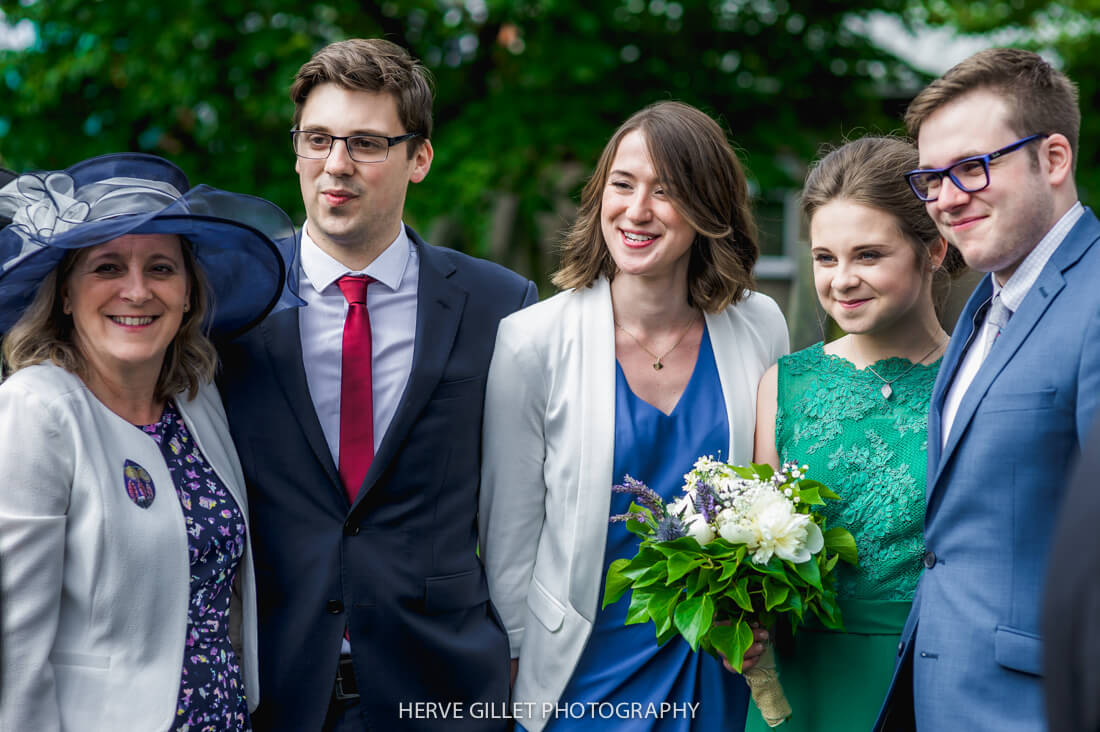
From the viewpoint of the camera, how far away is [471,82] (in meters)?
12.2

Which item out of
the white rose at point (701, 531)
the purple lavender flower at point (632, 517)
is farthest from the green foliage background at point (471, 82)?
the white rose at point (701, 531)

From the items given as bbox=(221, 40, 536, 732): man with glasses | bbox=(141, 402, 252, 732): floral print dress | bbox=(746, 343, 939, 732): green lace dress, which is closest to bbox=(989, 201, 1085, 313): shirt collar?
bbox=(746, 343, 939, 732): green lace dress

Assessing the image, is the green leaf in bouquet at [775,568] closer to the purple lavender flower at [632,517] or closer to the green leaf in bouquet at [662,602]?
the green leaf in bouquet at [662,602]

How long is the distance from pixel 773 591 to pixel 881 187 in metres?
1.33

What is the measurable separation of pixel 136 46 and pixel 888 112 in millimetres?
9419

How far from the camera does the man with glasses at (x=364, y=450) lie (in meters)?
3.67

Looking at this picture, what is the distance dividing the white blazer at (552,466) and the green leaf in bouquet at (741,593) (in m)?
0.61

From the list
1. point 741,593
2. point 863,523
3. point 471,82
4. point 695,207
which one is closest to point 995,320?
point 863,523

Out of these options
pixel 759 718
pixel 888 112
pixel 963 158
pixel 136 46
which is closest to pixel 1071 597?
pixel 963 158

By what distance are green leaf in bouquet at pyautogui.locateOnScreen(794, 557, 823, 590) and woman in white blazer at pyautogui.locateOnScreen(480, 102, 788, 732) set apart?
0.59 metres

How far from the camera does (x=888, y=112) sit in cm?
1470

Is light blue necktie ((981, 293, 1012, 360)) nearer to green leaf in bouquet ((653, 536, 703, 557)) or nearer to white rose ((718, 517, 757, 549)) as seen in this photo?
white rose ((718, 517, 757, 549))

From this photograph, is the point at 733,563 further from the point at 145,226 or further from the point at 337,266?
the point at 145,226

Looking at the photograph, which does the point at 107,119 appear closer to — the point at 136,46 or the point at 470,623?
the point at 136,46
